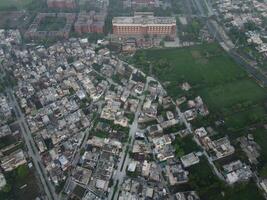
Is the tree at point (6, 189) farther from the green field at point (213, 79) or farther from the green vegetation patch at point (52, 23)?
the green vegetation patch at point (52, 23)

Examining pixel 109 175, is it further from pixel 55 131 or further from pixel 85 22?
pixel 85 22

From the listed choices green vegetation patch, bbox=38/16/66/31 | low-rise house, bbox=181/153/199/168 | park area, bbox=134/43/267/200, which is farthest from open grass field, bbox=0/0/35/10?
low-rise house, bbox=181/153/199/168

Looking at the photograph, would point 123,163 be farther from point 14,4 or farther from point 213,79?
point 14,4

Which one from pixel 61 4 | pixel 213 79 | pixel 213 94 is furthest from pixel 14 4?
pixel 213 94

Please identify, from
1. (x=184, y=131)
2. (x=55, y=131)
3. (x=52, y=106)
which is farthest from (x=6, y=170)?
(x=184, y=131)

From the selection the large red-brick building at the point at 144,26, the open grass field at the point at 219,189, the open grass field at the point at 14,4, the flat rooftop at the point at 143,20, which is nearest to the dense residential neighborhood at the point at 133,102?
the open grass field at the point at 219,189

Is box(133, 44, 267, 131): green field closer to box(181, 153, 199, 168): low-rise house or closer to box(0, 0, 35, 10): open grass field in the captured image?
box(181, 153, 199, 168): low-rise house
